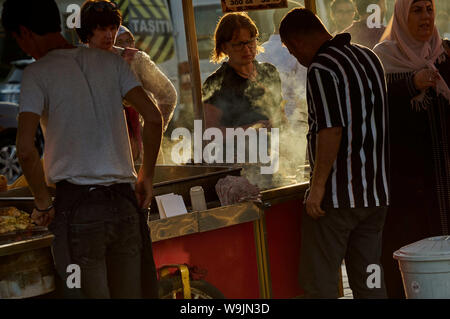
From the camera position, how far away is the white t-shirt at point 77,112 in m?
2.99

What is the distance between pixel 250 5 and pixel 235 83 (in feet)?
1.67

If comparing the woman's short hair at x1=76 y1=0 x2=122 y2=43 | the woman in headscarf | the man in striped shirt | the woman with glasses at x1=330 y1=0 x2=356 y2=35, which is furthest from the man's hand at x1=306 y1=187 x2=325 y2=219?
the woman with glasses at x1=330 y1=0 x2=356 y2=35

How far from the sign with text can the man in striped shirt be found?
125 centimetres

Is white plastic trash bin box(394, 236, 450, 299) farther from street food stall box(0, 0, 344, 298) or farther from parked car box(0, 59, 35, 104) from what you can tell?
parked car box(0, 59, 35, 104)

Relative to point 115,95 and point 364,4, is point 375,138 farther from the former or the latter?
point 364,4

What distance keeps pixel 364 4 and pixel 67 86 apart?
3.24 meters

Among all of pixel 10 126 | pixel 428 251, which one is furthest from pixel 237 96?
pixel 10 126

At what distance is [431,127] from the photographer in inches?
175

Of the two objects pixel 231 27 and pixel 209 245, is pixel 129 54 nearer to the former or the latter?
pixel 231 27

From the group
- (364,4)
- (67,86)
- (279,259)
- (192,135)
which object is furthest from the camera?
(364,4)

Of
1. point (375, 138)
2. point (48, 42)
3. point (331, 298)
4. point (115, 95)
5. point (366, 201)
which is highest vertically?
point (48, 42)

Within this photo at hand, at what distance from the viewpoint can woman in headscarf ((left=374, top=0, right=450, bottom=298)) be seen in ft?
14.5

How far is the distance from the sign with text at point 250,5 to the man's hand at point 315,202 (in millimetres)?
1659
